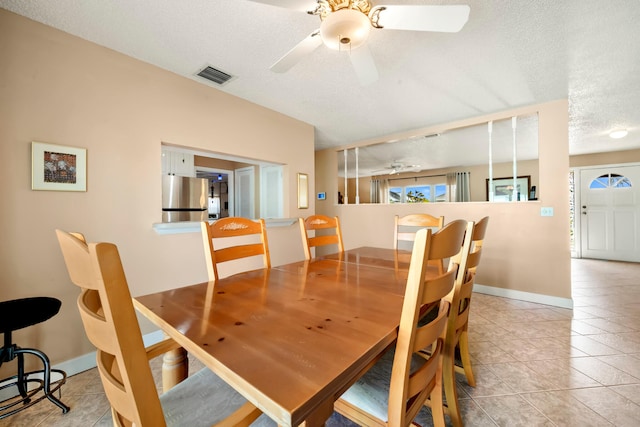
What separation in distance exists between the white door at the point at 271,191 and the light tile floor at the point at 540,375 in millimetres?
2288

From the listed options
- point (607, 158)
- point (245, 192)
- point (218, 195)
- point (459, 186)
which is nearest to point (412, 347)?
point (245, 192)

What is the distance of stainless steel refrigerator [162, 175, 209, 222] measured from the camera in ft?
9.57

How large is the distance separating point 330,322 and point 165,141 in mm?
2274

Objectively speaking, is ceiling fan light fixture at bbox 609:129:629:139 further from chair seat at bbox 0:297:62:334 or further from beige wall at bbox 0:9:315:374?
chair seat at bbox 0:297:62:334

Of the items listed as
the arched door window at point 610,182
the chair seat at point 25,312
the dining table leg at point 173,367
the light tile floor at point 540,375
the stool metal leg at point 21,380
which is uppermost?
the arched door window at point 610,182

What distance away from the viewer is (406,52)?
6.52ft

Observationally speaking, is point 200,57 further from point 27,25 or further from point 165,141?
point 27,25

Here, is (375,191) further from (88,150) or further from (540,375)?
(88,150)

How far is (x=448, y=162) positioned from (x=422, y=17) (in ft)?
19.3

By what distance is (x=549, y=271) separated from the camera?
291 centimetres

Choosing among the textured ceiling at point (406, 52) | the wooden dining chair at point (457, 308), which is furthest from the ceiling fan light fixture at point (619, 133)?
the wooden dining chair at point (457, 308)

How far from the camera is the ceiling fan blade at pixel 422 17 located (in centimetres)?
122

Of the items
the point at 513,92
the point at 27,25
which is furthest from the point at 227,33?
the point at 513,92

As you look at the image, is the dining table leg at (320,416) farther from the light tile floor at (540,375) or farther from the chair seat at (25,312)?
the chair seat at (25,312)
